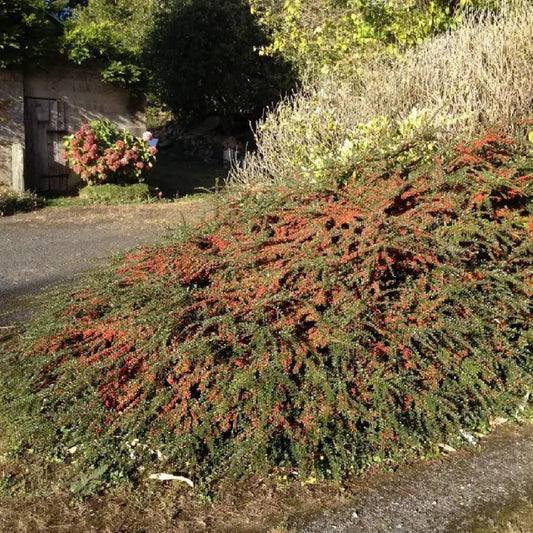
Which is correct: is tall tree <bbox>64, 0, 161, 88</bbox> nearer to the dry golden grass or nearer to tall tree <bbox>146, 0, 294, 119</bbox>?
tall tree <bbox>146, 0, 294, 119</bbox>

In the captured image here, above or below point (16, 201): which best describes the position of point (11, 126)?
above

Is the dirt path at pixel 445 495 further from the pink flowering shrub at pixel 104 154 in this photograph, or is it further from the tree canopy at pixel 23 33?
the tree canopy at pixel 23 33

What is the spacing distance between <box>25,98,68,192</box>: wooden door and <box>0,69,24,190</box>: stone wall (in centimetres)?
38

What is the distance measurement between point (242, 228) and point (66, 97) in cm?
987

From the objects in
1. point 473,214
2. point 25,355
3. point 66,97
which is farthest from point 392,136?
point 66,97

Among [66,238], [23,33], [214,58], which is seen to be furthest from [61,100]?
[214,58]

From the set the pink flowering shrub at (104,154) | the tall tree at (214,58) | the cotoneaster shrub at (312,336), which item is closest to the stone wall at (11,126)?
the pink flowering shrub at (104,154)

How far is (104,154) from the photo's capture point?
12.1m

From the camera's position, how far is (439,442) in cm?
348

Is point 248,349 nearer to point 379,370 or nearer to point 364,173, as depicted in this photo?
point 379,370

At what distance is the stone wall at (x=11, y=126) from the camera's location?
1151 centimetres

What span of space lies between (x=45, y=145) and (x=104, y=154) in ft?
4.39

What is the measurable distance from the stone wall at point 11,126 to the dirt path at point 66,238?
1.52 meters

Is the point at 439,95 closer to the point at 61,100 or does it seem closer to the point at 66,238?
the point at 66,238
